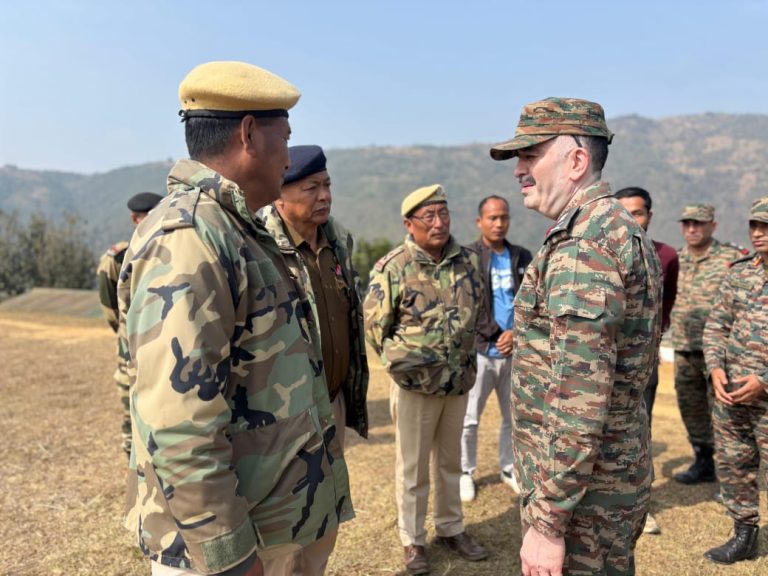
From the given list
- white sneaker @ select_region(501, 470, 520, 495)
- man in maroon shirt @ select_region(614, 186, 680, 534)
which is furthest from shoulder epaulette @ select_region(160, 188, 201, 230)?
white sneaker @ select_region(501, 470, 520, 495)

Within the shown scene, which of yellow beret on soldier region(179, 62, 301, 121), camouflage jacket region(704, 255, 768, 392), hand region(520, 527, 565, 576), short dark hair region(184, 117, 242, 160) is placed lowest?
hand region(520, 527, 565, 576)

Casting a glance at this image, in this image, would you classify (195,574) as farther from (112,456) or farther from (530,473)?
(112,456)

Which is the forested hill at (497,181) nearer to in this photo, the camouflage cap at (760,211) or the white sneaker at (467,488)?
the white sneaker at (467,488)

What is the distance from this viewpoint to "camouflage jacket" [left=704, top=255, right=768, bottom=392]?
3732mm

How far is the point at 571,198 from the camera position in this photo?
2.05 metres

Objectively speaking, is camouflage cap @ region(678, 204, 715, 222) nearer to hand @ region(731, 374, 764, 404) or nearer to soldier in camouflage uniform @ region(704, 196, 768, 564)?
soldier in camouflage uniform @ region(704, 196, 768, 564)

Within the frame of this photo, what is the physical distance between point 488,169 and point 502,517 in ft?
531

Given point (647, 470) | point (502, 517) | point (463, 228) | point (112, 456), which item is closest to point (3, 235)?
point (112, 456)

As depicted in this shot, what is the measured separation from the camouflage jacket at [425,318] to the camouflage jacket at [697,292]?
2523 millimetres

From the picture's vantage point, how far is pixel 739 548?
3.83 m

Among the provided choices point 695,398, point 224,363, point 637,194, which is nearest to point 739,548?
point 695,398

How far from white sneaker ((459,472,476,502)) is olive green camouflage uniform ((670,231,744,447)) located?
214 centimetres

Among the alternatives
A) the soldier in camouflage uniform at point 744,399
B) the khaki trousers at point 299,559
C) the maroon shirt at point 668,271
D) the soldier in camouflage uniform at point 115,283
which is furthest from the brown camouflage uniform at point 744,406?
the soldier in camouflage uniform at point 115,283

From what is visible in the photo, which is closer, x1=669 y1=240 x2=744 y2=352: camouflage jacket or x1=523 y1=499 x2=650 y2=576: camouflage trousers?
x1=523 y1=499 x2=650 y2=576: camouflage trousers
